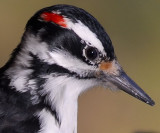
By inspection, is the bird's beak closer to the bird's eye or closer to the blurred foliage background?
the bird's eye

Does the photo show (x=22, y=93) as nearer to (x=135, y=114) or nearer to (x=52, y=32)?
(x=52, y=32)

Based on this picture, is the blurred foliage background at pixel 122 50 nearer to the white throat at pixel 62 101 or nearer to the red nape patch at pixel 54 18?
the white throat at pixel 62 101

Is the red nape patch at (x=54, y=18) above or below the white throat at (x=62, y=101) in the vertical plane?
above

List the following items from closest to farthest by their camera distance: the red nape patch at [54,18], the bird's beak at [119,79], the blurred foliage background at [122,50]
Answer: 1. the red nape patch at [54,18]
2. the bird's beak at [119,79]
3. the blurred foliage background at [122,50]

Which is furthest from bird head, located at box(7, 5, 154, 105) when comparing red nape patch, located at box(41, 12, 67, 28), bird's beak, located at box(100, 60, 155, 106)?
bird's beak, located at box(100, 60, 155, 106)

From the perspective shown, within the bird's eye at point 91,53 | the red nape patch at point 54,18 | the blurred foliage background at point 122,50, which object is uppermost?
the red nape patch at point 54,18

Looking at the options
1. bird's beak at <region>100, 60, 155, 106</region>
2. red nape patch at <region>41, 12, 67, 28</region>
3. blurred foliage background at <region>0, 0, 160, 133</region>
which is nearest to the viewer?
red nape patch at <region>41, 12, 67, 28</region>

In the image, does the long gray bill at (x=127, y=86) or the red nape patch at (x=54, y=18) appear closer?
the red nape patch at (x=54, y=18)

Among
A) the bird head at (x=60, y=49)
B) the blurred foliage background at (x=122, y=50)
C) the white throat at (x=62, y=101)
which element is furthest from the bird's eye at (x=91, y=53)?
the blurred foliage background at (x=122, y=50)
